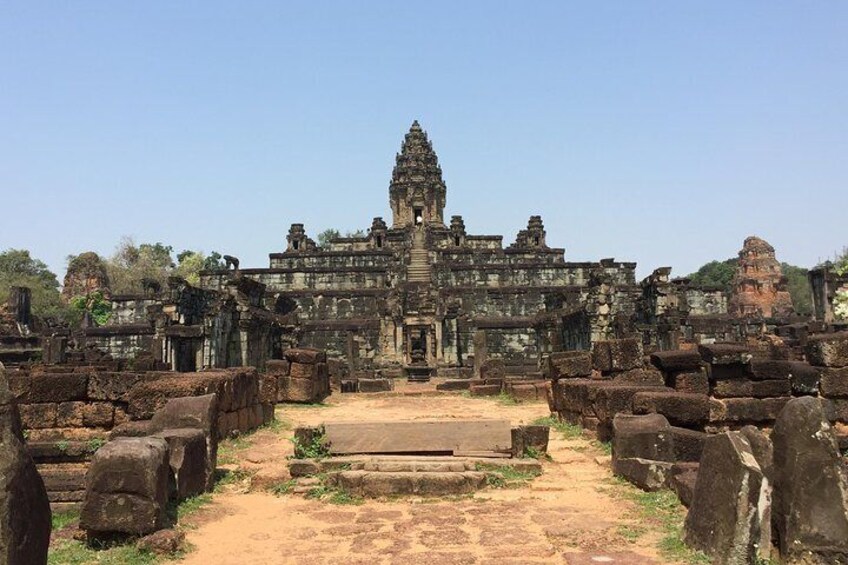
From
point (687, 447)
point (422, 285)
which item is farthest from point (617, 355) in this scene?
point (422, 285)

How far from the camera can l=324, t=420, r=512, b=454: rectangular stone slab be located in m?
9.13

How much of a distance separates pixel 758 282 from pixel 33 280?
206ft

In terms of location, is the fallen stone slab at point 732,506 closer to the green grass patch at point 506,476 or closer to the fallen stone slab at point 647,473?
the fallen stone slab at point 647,473

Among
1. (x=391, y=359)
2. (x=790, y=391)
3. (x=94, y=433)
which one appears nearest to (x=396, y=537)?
(x=94, y=433)

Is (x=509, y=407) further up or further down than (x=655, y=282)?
further down

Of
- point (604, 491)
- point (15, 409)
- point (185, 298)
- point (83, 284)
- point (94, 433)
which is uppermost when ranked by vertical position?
point (83, 284)

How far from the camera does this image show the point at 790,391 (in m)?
9.73

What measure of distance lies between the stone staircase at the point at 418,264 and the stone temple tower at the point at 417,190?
14.8ft

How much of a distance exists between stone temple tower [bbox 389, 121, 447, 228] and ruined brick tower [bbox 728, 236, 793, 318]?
94.5ft

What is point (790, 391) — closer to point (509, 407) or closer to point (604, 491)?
point (604, 491)

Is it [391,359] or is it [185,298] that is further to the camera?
[391,359]

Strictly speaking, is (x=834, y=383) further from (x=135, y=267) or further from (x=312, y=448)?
(x=135, y=267)

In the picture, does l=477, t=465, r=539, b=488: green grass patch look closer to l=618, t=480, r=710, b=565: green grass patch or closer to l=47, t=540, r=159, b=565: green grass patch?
l=618, t=480, r=710, b=565: green grass patch

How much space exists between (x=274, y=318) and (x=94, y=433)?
1638cm
